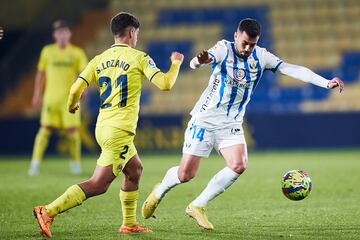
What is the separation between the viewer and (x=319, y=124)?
57.4 feet

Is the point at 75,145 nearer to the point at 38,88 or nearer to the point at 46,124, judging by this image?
the point at 46,124

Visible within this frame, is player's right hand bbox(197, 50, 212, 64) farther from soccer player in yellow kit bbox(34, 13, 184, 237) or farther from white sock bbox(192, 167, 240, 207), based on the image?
white sock bbox(192, 167, 240, 207)

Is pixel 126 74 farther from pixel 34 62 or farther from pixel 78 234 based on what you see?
pixel 34 62

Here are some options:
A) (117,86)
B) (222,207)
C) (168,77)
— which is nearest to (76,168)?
(222,207)

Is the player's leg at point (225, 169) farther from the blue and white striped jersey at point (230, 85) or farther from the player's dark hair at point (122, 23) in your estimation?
the player's dark hair at point (122, 23)

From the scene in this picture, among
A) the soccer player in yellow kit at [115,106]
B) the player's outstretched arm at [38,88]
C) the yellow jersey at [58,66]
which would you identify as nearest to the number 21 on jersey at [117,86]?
the soccer player in yellow kit at [115,106]

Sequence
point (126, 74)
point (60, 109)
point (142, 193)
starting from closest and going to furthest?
point (126, 74), point (142, 193), point (60, 109)

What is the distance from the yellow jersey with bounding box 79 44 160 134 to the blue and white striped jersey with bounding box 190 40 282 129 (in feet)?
2.99

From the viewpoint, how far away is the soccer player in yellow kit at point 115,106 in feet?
21.2

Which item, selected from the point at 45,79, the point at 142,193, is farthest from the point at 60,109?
the point at 142,193

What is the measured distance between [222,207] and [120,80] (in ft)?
8.50

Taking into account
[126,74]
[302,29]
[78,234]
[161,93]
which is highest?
[302,29]

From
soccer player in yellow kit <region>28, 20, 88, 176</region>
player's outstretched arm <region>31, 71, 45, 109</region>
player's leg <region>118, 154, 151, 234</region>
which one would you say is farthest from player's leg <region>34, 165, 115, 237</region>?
soccer player in yellow kit <region>28, 20, 88, 176</region>

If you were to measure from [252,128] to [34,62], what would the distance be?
5.66m
